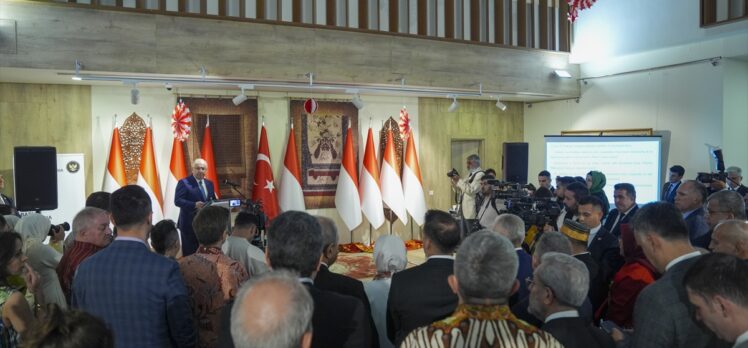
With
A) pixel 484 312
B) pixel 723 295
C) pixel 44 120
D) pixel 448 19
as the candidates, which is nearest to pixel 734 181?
pixel 448 19

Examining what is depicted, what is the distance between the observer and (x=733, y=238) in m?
2.59

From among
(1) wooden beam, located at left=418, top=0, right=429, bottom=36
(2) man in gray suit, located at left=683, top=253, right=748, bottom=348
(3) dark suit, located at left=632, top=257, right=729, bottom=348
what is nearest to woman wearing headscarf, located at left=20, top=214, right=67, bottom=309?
(3) dark suit, located at left=632, top=257, right=729, bottom=348

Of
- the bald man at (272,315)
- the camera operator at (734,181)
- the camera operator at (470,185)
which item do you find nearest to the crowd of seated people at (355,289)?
the bald man at (272,315)

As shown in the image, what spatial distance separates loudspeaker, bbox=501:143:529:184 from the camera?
29.5 ft

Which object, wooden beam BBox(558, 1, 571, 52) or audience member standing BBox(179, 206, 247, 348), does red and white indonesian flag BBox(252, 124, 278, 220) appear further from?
audience member standing BBox(179, 206, 247, 348)

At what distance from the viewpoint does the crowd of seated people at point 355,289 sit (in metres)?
1.40

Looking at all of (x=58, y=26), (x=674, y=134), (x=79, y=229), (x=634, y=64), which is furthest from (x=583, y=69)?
(x=79, y=229)

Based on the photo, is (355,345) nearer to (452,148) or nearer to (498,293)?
(498,293)

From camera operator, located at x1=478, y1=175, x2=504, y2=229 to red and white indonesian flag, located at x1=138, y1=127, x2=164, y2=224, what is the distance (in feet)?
12.8

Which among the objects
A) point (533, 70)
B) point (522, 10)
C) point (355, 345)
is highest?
point (522, 10)

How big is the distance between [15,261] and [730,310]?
2545 mm

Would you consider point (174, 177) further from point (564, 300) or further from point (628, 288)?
point (564, 300)

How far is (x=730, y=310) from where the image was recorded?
1.55 meters

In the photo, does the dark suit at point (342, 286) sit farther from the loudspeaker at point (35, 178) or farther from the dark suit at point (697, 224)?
the loudspeaker at point (35, 178)
